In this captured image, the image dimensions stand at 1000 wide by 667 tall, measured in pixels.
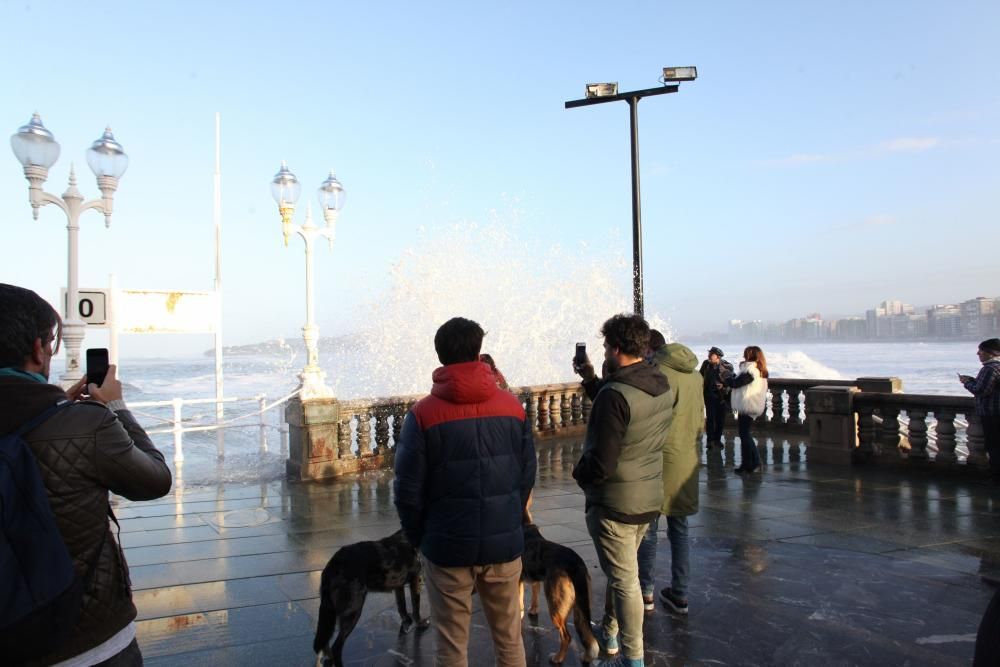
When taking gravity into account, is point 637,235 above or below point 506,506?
above

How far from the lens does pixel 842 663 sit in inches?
161

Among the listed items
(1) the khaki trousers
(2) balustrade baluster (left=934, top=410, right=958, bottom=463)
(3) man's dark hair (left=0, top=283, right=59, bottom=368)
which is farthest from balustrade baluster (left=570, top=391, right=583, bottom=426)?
(3) man's dark hair (left=0, top=283, right=59, bottom=368)

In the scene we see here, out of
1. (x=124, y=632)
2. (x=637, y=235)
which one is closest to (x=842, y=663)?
(x=124, y=632)

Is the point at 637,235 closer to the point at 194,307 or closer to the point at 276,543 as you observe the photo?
the point at 194,307

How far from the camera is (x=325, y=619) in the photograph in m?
4.01

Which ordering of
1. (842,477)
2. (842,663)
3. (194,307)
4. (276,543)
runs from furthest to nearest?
(194,307) < (842,477) < (276,543) < (842,663)

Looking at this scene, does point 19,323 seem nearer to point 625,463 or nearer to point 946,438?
point 625,463

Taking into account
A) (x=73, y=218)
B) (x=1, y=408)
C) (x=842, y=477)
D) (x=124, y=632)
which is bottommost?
(x=842, y=477)

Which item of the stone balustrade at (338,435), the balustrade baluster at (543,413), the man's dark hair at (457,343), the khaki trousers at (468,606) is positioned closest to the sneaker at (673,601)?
the khaki trousers at (468,606)

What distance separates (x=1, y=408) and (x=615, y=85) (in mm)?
12893

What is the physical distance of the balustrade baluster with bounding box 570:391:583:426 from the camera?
48.3 feet

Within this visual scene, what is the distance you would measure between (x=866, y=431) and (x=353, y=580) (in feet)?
30.3

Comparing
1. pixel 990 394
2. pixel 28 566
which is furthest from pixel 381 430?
pixel 28 566

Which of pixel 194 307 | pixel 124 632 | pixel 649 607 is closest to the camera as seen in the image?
pixel 124 632
